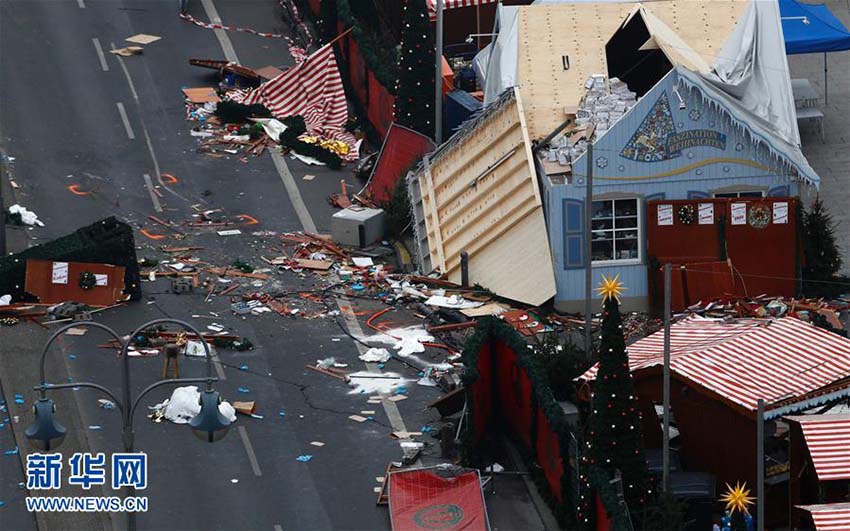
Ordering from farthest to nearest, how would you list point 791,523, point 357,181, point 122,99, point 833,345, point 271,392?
point 122,99
point 357,181
point 271,392
point 833,345
point 791,523

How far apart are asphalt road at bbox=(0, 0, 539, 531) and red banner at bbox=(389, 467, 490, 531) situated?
0.48 m

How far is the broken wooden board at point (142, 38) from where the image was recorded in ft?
180

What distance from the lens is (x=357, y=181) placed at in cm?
4619

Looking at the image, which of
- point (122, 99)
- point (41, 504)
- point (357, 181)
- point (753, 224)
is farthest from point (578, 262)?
point (122, 99)

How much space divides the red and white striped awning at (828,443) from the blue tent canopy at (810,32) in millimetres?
18080

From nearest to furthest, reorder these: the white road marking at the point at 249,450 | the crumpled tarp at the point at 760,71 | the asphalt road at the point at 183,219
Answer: the asphalt road at the point at 183,219 < the white road marking at the point at 249,450 < the crumpled tarp at the point at 760,71

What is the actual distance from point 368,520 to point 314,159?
61.0ft

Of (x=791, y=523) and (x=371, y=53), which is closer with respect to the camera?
(x=791, y=523)

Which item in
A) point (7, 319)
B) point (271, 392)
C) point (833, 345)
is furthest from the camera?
point (7, 319)

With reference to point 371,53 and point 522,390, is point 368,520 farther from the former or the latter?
point 371,53

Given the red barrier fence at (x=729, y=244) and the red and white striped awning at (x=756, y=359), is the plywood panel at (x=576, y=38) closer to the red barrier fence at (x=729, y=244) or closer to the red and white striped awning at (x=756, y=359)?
the red barrier fence at (x=729, y=244)

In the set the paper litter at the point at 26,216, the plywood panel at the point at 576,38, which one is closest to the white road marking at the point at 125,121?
the paper litter at the point at 26,216

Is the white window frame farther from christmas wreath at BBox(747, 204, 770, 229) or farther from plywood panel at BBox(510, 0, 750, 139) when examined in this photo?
plywood panel at BBox(510, 0, 750, 139)

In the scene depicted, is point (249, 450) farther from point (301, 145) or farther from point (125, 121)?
point (125, 121)
